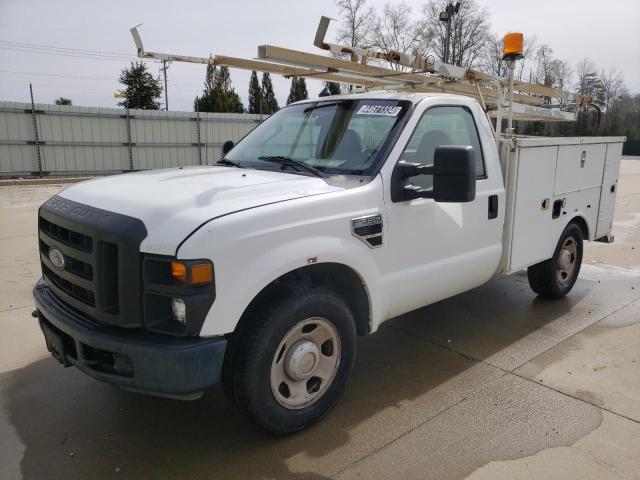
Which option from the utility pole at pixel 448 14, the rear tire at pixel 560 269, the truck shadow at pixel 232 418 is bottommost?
the truck shadow at pixel 232 418

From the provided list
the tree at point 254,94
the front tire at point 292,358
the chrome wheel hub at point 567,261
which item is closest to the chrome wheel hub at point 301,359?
the front tire at point 292,358

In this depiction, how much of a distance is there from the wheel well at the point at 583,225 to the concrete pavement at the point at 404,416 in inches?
39.4

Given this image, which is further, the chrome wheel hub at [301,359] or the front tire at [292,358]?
the chrome wheel hub at [301,359]

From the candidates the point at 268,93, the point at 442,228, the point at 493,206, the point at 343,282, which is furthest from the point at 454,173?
the point at 268,93

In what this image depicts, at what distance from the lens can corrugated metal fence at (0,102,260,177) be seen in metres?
16.2

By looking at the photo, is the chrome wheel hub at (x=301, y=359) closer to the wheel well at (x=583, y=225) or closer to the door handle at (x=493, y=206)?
the door handle at (x=493, y=206)

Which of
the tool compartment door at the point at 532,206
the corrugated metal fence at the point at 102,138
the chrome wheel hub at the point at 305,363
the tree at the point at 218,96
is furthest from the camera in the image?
the tree at the point at 218,96

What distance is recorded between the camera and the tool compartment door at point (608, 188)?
558 centimetres

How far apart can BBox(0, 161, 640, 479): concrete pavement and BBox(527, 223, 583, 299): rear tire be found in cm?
44

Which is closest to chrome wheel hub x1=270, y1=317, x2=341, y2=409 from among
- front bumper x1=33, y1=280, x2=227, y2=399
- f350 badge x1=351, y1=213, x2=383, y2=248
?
front bumper x1=33, y1=280, x2=227, y2=399

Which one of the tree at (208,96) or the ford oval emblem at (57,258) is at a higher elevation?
the tree at (208,96)

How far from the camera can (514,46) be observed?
4.40 meters

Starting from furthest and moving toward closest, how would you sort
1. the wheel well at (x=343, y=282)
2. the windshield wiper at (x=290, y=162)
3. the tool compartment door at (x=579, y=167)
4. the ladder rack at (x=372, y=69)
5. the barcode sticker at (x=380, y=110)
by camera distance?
1. the tool compartment door at (x=579, y=167)
2. the ladder rack at (x=372, y=69)
3. the barcode sticker at (x=380, y=110)
4. the windshield wiper at (x=290, y=162)
5. the wheel well at (x=343, y=282)

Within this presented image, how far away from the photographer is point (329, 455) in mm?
2896
